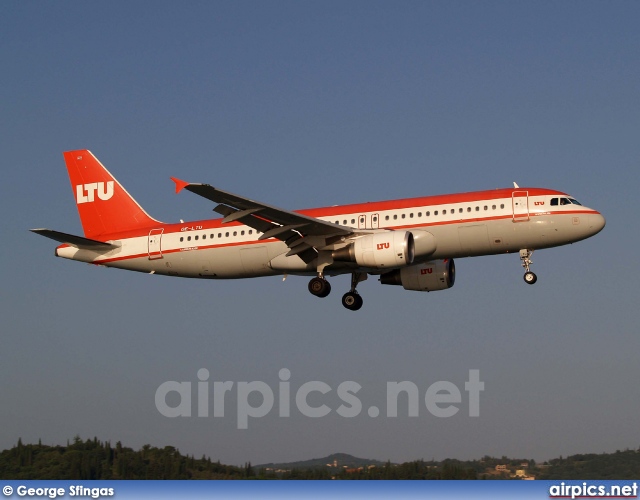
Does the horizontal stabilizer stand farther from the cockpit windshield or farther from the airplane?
the cockpit windshield

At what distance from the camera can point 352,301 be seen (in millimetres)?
50875

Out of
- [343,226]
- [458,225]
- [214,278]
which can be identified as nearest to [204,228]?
[214,278]

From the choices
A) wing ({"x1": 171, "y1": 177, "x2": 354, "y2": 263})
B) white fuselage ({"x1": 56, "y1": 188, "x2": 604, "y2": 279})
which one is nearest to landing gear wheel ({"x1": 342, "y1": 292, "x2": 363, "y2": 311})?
white fuselage ({"x1": 56, "y1": 188, "x2": 604, "y2": 279})

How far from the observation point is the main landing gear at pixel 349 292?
48.9 meters

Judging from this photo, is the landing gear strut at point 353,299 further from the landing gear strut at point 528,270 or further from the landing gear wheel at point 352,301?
the landing gear strut at point 528,270

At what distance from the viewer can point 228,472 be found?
2128 inches

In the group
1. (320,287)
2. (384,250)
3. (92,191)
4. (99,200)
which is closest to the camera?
(384,250)

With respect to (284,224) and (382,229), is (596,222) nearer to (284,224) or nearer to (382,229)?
(382,229)

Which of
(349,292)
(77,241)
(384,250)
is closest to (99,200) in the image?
(77,241)

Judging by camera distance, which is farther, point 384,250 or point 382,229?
point 382,229

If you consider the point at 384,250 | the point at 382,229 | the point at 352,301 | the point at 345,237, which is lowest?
the point at 352,301

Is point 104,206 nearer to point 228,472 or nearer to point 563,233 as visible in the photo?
point 228,472

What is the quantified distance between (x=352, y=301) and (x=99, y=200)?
47.4ft

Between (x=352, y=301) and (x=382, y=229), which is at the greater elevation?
(x=382, y=229)
